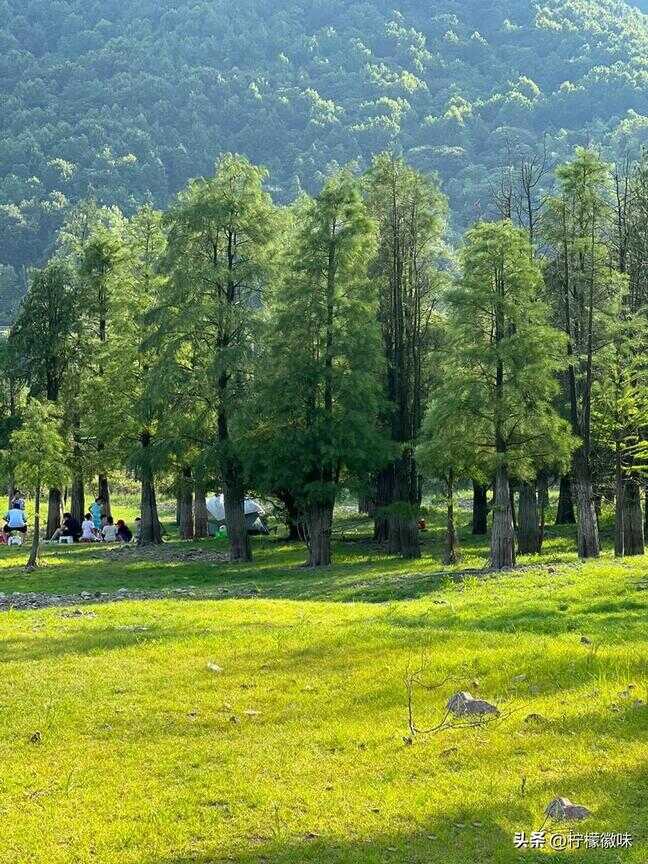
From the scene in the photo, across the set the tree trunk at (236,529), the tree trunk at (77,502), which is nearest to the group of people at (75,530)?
the tree trunk at (77,502)

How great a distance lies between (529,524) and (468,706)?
24.9 metres

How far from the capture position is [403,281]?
3541 cm

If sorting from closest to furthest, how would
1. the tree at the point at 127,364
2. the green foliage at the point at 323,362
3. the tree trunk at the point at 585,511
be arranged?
1. the tree trunk at the point at 585,511
2. the green foliage at the point at 323,362
3. the tree at the point at 127,364

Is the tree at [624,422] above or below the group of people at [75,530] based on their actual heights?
above

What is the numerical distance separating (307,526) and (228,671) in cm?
2065

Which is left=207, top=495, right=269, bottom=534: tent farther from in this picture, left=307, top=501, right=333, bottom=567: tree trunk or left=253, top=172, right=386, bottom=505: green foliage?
left=253, top=172, right=386, bottom=505: green foliage

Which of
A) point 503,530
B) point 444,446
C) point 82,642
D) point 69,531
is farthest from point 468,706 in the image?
point 69,531

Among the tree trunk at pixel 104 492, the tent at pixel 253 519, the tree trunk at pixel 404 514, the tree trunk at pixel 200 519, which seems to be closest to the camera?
the tree trunk at pixel 404 514

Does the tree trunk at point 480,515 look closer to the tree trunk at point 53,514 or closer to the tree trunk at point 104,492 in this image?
the tree trunk at point 104,492

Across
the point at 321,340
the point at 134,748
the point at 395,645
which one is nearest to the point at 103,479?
the point at 321,340

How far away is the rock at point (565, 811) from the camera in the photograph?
6918mm

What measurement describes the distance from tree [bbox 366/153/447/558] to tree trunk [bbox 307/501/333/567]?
3931 millimetres

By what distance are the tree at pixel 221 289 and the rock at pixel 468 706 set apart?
2361 cm

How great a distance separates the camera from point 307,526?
108 feet
